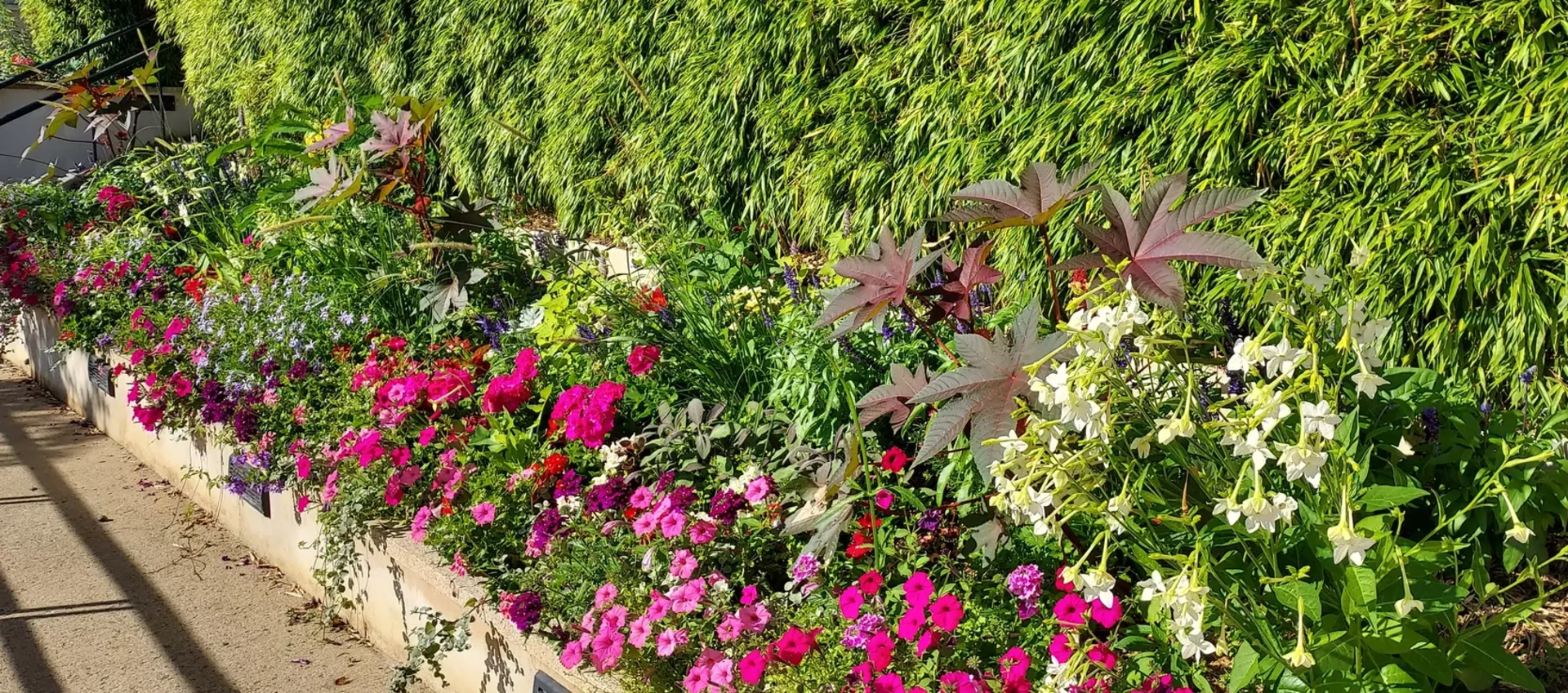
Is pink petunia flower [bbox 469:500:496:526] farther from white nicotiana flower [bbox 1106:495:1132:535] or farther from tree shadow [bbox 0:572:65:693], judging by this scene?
white nicotiana flower [bbox 1106:495:1132:535]

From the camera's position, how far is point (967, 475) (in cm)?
229

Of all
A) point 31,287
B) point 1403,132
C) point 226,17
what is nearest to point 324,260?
point 31,287

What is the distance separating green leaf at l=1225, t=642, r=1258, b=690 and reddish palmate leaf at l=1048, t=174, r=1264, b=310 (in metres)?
0.52

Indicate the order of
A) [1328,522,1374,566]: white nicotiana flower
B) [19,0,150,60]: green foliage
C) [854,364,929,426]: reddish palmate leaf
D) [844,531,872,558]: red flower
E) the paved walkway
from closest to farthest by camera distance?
[1328,522,1374,566]: white nicotiana flower < [854,364,929,426]: reddish palmate leaf < [844,531,872,558]: red flower < the paved walkway < [19,0,150,60]: green foliage

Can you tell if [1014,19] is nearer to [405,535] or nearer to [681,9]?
[681,9]

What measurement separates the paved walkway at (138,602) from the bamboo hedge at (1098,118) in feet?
5.65

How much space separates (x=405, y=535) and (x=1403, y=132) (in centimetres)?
253

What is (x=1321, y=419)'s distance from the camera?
4.50 ft

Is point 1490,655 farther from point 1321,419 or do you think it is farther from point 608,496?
point 608,496

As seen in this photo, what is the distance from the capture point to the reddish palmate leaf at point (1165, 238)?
1.65 m

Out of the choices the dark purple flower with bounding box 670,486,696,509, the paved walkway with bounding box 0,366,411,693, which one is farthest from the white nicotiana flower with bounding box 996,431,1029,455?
the paved walkway with bounding box 0,366,411,693

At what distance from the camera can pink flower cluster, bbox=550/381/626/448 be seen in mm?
2818

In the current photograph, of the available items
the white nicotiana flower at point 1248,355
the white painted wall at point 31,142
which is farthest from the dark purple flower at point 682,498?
the white painted wall at point 31,142

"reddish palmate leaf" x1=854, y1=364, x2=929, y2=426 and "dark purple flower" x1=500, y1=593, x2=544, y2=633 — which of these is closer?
"reddish palmate leaf" x1=854, y1=364, x2=929, y2=426
